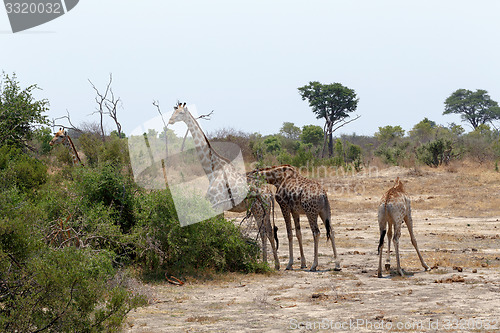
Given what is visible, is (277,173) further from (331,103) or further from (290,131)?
(290,131)

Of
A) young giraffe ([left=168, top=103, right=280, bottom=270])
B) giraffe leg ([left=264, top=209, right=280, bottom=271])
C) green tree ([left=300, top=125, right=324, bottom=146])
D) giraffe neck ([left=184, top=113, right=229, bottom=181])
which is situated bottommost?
giraffe leg ([left=264, top=209, right=280, bottom=271])

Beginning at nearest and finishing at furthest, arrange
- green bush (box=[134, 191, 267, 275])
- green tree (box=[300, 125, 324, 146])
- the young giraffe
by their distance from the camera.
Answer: green bush (box=[134, 191, 267, 275]) → the young giraffe → green tree (box=[300, 125, 324, 146])

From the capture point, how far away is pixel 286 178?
11.2 m

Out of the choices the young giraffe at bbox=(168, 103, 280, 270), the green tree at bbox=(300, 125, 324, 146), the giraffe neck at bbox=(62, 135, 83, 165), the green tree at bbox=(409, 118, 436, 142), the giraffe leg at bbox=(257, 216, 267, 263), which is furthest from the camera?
the green tree at bbox=(409, 118, 436, 142)

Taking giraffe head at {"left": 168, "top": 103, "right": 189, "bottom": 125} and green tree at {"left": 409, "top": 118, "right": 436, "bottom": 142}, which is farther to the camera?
green tree at {"left": 409, "top": 118, "right": 436, "bottom": 142}

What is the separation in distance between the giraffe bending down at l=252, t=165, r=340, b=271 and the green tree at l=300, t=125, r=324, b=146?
45050 mm

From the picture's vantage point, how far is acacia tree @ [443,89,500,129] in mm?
61125

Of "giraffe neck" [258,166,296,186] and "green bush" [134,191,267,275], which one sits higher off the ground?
"giraffe neck" [258,166,296,186]

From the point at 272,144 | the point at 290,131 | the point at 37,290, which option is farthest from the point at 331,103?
the point at 37,290

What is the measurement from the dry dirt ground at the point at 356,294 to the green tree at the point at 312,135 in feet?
136

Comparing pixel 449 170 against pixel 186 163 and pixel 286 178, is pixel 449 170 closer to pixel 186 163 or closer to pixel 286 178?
pixel 186 163

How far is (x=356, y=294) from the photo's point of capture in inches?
320

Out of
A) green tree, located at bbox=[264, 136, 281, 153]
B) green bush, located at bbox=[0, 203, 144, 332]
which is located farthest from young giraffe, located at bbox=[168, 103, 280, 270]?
green tree, located at bbox=[264, 136, 281, 153]

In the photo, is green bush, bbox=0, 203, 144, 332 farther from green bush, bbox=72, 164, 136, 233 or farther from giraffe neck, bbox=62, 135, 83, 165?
giraffe neck, bbox=62, 135, 83, 165
